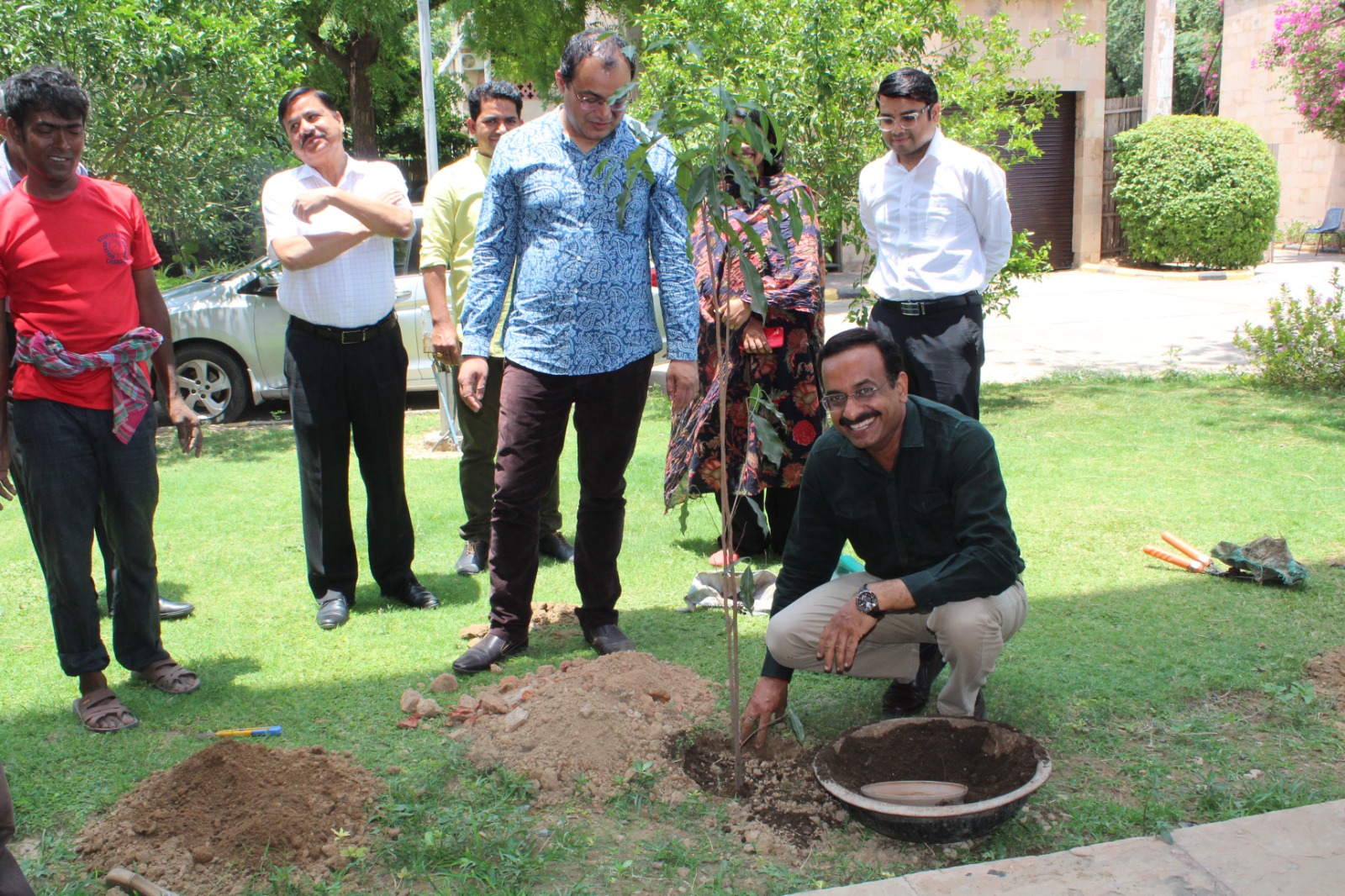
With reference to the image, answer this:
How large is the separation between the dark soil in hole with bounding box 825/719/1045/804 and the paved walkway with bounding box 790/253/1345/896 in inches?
13.9

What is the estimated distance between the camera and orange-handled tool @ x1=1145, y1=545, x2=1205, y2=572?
4926mm

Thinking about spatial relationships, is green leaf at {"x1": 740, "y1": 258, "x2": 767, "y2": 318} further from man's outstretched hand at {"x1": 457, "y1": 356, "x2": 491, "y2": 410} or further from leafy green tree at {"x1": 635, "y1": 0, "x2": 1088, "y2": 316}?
leafy green tree at {"x1": 635, "y1": 0, "x2": 1088, "y2": 316}

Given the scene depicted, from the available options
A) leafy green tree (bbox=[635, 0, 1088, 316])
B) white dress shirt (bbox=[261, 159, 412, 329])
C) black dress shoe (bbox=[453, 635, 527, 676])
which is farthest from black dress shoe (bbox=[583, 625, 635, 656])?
leafy green tree (bbox=[635, 0, 1088, 316])

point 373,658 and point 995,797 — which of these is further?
point 373,658

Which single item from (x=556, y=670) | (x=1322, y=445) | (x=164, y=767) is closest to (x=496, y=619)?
(x=556, y=670)

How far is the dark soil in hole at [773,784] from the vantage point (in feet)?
10.0

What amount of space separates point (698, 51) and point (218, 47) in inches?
274

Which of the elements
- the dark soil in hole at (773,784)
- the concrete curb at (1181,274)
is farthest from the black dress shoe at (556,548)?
the concrete curb at (1181,274)

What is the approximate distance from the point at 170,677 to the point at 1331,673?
12.5 feet

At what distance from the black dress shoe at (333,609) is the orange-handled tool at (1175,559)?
3.40 m

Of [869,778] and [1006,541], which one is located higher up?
[1006,541]

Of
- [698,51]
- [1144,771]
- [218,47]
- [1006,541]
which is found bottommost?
[1144,771]

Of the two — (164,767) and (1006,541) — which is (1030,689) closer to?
(1006,541)

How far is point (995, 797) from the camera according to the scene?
279 cm
